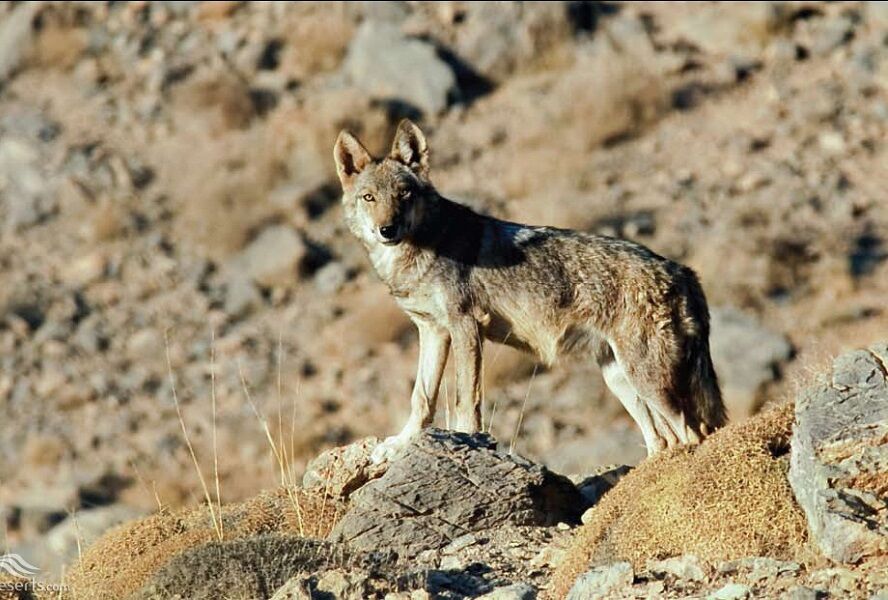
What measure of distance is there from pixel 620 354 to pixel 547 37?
24193mm

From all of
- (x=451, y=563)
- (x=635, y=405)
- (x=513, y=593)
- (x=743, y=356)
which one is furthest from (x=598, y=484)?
(x=743, y=356)

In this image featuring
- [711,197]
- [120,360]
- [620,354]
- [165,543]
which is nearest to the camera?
[165,543]

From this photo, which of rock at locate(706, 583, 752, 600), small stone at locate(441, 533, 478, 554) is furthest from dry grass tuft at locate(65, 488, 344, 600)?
rock at locate(706, 583, 752, 600)

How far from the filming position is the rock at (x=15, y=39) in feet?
115

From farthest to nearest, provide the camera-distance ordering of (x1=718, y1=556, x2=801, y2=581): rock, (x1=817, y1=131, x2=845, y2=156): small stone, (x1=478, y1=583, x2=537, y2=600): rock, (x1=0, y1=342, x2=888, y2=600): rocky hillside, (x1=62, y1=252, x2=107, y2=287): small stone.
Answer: (x1=817, y1=131, x2=845, y2=156): small stone
(x1=62, y1=252, x2=107, y2=287): small stone
(x1=478, y1=583, x2=537, y2=600): rock
(x1=0, y1=342, x2=888, y2=600): rocky hillside
(x1=718, y1=556, x2=801, y2=581): rock

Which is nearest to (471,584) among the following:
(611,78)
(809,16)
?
(611,78)

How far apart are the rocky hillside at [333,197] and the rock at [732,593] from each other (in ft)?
46.7

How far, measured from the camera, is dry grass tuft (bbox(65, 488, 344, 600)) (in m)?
10.1

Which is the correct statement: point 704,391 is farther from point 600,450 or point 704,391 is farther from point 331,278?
point 331,278

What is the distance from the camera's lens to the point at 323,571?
30.0ft

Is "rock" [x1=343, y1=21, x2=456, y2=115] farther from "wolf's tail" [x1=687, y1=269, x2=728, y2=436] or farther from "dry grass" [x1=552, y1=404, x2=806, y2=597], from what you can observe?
"dry grass" [x1=552, y1=404, x2=806, y2=597]

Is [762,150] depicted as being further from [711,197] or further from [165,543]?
[165,543]

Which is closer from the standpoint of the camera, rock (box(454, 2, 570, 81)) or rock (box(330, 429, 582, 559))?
rock (box(330, 429, 582, 559))

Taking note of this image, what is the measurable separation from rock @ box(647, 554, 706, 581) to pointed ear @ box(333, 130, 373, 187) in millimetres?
4654
